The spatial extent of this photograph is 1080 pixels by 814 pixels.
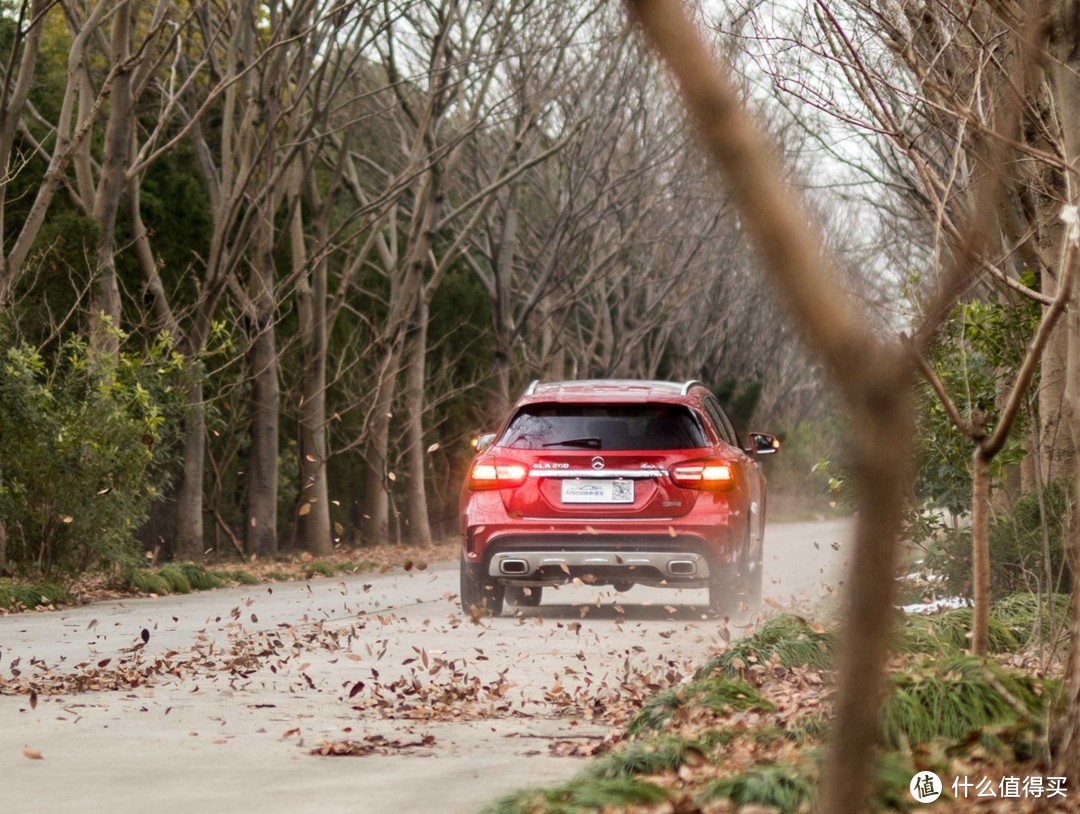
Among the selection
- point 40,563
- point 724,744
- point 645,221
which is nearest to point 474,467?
point 40,563

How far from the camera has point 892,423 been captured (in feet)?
5.49

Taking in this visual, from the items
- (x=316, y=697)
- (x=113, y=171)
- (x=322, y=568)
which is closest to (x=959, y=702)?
(x=316, y=697)

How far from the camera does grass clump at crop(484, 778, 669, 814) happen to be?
17.9 feet

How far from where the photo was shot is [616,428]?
45.9 feet

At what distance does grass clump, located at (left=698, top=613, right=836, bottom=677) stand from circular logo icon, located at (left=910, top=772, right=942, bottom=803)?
9.14 ft

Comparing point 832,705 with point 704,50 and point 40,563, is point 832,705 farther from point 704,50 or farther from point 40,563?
point 40,563

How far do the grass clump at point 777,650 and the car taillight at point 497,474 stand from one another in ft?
16.4

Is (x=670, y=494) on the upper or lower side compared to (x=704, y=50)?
lower

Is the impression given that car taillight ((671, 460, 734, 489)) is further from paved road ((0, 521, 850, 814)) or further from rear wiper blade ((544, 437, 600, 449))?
paved road ((0, 521, 850, 814))

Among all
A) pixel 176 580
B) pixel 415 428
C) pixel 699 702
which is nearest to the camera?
pixel 699 702

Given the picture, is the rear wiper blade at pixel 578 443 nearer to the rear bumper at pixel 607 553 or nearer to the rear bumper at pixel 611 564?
the rear bumper at pixel 607 553

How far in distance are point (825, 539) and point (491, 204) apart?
8905 mm

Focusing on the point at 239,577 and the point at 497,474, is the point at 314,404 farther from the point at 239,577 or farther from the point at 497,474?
the point at 497,474

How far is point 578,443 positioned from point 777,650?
17.9 ft
